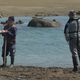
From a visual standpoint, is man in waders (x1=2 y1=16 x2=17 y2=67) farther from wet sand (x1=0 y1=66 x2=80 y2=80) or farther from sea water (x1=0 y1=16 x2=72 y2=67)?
sea water (x1=0 y1=16 x2=72 y2=67)

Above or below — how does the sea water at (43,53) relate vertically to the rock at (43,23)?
above

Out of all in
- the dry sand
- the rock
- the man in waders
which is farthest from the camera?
the dry sand

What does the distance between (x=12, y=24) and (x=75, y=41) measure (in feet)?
6.78

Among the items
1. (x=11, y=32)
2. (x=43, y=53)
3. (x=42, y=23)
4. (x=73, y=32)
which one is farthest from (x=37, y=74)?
(x=42, y=23)

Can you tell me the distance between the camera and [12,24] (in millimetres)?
13992

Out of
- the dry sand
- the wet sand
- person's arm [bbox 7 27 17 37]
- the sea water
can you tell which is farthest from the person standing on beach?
the dry sand

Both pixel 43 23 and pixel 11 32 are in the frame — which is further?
pixel 43 23

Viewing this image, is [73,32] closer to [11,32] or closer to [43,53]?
[11,32]

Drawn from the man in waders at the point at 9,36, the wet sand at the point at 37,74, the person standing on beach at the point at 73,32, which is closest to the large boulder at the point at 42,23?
the man in waders at the point at 9,36

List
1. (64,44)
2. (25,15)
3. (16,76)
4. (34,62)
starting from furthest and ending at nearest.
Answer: (25,15) → (64,44) → (34,62) → (16,76)

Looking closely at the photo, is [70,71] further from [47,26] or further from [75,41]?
[47,26]

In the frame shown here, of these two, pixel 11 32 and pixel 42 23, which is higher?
pixel 11 32

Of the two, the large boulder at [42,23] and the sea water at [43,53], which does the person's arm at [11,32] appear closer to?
the sea water at [43,53]

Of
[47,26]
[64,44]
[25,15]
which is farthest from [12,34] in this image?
[25,15]
